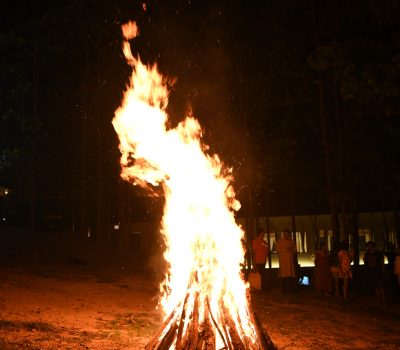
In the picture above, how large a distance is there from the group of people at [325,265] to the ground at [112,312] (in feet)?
1.40

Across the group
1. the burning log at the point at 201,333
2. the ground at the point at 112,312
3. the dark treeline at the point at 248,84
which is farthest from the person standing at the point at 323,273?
the burning log at the point at 201,333

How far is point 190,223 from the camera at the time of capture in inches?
325

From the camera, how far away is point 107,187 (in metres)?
29.1

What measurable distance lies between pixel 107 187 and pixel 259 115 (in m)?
11.4

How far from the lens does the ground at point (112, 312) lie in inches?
322

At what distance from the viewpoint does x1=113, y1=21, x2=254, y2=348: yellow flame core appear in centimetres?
785

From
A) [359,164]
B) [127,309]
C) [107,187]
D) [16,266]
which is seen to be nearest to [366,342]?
[127,309]

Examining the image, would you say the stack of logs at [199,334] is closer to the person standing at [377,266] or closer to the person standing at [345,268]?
the person standing at [345,268]

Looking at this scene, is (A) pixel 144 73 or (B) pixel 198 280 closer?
(B) pixel 198 280

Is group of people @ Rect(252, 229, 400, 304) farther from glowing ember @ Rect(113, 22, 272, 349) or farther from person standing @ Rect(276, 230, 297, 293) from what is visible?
A: glowing ember @ Rect(113, 22, 272, 349)

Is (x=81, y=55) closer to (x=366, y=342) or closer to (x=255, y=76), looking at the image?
(x=255, y=76)

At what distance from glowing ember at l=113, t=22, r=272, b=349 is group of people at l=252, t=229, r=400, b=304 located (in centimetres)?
600

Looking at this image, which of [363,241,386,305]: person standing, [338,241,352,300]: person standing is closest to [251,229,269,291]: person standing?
[338,241,352,300]: person standing

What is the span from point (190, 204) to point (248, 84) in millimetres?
13693
